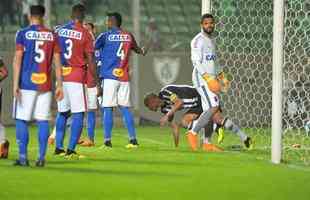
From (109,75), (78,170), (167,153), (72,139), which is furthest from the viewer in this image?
(109,75)

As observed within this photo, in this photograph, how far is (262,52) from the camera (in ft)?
51.2

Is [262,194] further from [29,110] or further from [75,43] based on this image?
[75,43]

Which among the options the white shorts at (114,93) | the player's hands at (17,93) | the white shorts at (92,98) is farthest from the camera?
the white shorts at (92,98)

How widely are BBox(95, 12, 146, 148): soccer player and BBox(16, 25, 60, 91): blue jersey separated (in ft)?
9.97

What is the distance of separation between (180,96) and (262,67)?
108 inches

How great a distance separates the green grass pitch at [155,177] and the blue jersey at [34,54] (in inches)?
34.5

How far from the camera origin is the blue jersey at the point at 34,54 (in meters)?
9.83

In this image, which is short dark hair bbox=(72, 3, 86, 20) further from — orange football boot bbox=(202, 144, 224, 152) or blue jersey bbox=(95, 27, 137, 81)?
orange football boot bbox=(202, 144, 224, 152)

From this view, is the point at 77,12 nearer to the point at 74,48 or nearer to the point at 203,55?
the point at 74,48

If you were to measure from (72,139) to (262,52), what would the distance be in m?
5.52

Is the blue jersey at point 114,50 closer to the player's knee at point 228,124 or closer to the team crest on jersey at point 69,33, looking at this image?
the player's knee at point 228,124

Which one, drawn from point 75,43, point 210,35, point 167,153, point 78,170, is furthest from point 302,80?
point 78,170

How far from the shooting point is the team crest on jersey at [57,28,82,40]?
436 inches

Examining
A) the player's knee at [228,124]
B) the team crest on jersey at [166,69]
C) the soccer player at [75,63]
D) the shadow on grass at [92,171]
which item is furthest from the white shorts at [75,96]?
the team crest on jersey at [166,69]
